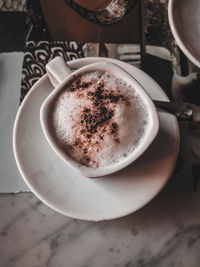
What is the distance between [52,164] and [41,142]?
0.05 metres

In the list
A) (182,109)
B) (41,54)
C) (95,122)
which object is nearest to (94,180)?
(95,122)

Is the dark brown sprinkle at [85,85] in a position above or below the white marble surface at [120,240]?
above

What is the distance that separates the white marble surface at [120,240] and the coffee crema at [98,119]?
0.19 metres

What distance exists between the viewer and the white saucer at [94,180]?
1.81ft

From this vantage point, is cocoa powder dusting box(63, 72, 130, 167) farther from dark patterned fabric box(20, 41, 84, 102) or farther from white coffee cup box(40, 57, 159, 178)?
dark patterned fabric box(20, 41, 84, 102)

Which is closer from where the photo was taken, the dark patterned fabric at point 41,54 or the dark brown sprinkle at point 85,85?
the dark brown sprinkle at point 85,85

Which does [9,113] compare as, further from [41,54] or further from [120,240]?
[120,240]

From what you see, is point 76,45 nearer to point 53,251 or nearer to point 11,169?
point 11,169

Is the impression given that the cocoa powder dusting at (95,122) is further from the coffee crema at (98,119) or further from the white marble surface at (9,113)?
the white marble surface at (9,113)

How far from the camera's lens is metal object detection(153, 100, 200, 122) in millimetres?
593

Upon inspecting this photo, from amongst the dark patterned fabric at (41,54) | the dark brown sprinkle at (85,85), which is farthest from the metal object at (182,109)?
the dark patterned fabric at (41,54)

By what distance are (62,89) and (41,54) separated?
0.72ft

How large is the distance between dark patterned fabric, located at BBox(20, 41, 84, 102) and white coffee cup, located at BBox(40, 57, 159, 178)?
14 cm

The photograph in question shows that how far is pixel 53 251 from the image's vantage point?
64 centimetres
